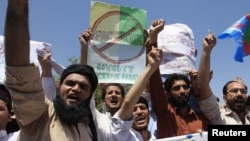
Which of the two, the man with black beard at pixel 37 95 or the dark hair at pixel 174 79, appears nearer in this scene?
the man with black beard at pixel 37 95

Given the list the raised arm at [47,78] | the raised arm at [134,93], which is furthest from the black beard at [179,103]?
the raised arm at [47,78]

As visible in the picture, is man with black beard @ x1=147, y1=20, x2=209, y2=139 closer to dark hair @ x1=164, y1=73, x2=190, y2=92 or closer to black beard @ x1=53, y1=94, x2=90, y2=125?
dark hair @ x1=164, y1=73, x2=190, y2=92

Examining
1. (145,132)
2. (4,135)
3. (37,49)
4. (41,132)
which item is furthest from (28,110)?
(37,49)

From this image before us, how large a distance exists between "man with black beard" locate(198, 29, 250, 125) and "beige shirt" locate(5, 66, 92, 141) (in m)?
1.77

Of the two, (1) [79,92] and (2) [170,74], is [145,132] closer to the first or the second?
(2) [170,74]

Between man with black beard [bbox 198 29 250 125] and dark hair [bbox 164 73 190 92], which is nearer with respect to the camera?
man with black beard [bbox 198 29 250 125]

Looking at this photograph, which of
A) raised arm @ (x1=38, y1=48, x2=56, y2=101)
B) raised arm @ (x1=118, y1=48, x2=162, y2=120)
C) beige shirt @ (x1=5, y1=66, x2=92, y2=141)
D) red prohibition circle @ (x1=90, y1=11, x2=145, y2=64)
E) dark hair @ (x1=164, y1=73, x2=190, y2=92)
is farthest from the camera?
red prohibition circle @ (x1=90, y1=11, x2=145, y2=64)

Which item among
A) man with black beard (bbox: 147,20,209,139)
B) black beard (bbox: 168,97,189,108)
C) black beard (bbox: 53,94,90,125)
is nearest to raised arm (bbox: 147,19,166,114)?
man with black beard (bbox: 147,20,209,139)

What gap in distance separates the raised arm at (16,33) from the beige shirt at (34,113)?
0.21ft

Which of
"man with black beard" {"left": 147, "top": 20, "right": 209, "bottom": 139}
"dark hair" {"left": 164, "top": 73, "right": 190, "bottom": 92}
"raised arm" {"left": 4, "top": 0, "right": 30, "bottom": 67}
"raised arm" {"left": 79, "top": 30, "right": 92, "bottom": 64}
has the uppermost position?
"raised arm" {"left": 79, "top": 30, "right": 92, "bottom": 64}

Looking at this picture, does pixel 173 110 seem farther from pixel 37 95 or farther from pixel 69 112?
pixel 37 95

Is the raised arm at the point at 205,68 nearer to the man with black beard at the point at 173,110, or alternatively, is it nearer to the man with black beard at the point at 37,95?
the man with black beard at the point at 173,110

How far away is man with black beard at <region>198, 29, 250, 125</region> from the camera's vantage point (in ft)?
12.5

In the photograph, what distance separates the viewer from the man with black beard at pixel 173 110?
A: 382cm
